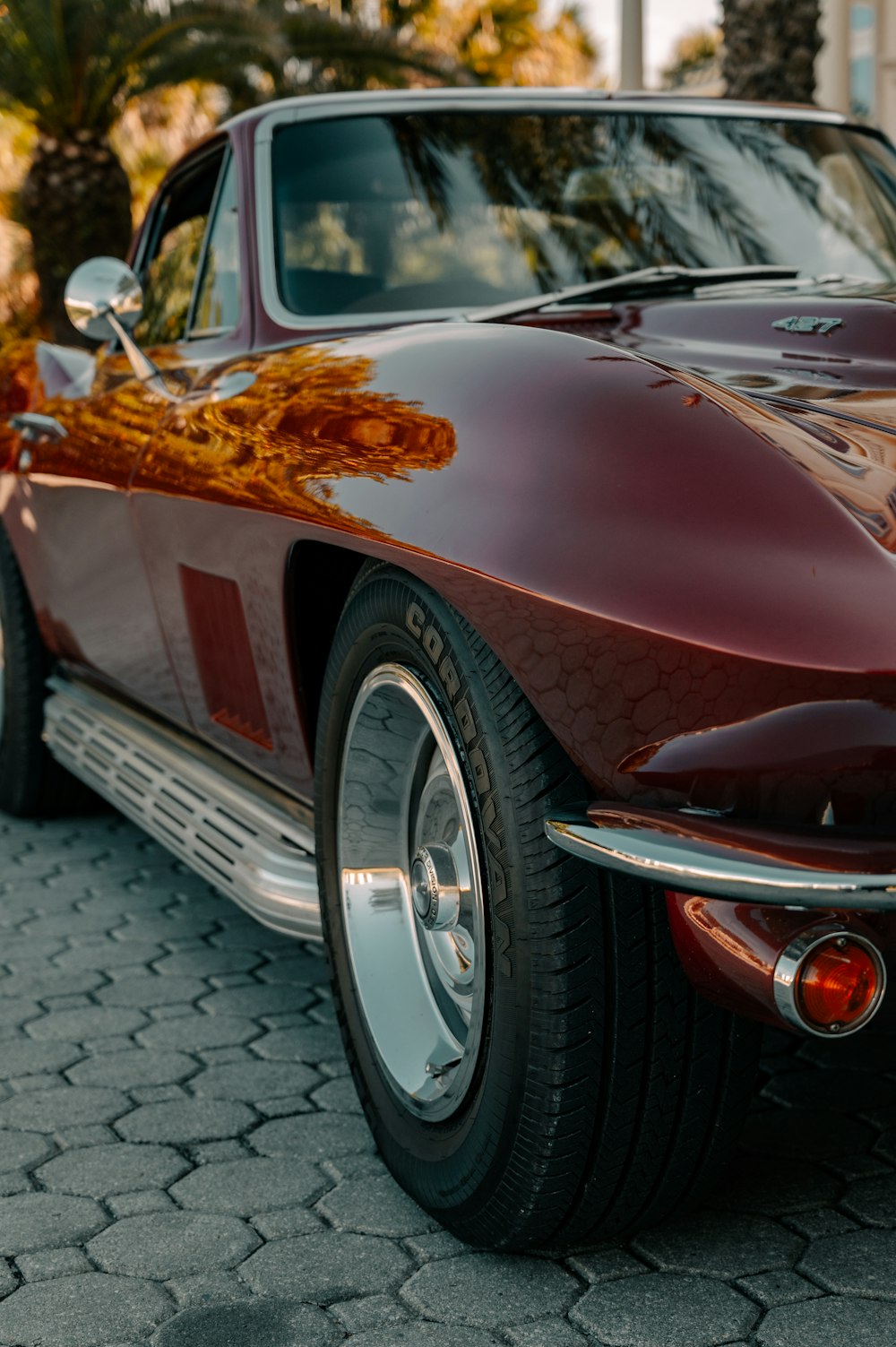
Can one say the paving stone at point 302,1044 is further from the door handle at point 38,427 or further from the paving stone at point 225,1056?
the door handle at point 38,427

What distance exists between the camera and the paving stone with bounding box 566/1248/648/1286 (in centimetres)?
202

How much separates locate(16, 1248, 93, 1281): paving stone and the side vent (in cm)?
90

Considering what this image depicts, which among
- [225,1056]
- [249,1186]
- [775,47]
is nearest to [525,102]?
[225,1056]

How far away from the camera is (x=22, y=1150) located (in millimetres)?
2479

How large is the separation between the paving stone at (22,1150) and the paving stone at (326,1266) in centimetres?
50

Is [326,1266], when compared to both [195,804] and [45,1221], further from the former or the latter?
[195,804]

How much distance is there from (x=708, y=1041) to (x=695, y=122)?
2287 millimetres

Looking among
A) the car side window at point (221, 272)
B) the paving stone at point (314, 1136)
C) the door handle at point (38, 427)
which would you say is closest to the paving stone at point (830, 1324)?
the paving stone at point (314, 1136)

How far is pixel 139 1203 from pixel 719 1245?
33.4 inches

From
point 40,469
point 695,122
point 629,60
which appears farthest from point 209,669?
point 629,60

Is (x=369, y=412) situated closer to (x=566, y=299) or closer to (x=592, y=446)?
(x=592, y=446)

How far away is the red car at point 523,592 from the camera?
160cm

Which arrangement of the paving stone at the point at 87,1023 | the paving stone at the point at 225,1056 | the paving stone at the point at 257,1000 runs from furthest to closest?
the paving stone at the point at 257,1000
the paving stone at the point at 87,1023
the paving stone at the point at 225,1056

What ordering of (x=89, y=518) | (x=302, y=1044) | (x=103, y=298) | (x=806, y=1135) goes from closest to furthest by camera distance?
1. (x=806, y=1135)
2. (x=302, y=1044)
3. (x=103, y=298)
4. (x=89, y=518)
